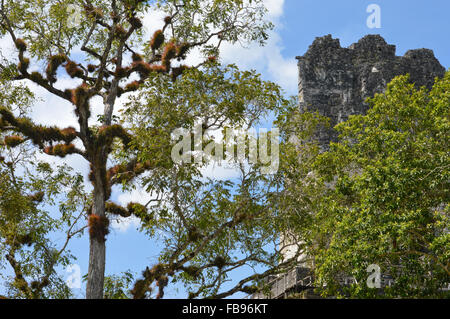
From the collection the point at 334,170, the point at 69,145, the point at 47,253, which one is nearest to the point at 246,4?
the point at 334,170

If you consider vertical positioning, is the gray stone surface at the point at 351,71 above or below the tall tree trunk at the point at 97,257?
above

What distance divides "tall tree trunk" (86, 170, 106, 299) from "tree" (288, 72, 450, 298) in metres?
4.44

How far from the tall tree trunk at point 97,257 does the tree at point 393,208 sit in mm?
4437

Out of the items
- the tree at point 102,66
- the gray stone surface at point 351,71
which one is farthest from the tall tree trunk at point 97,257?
the gray stone surface at point 351,71

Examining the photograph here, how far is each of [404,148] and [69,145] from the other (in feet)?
24.6

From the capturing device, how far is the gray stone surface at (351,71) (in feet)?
75.4

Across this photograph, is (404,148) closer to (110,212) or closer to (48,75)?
(110,212)

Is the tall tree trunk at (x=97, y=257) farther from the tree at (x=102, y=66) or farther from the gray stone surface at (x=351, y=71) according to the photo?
the gray stone surface at (x=351, y=71)

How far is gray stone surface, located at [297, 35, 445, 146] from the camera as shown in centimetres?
2297

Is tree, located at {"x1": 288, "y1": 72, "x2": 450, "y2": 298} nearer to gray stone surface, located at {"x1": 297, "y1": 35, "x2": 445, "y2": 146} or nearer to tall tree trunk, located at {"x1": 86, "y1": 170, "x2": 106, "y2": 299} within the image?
tall tree trunk, located at {"x1": 86, "y1": 170, "x2": 106, "y2": 299}

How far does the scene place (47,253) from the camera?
1341cm

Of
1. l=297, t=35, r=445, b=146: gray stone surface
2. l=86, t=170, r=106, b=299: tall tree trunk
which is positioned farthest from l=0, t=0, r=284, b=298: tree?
l=297, t=35, r=445, b=146: gray stone surface

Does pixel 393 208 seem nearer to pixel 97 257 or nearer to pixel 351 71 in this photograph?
pixel 97 257

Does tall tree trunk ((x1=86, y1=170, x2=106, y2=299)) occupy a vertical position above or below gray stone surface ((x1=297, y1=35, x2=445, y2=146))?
below
